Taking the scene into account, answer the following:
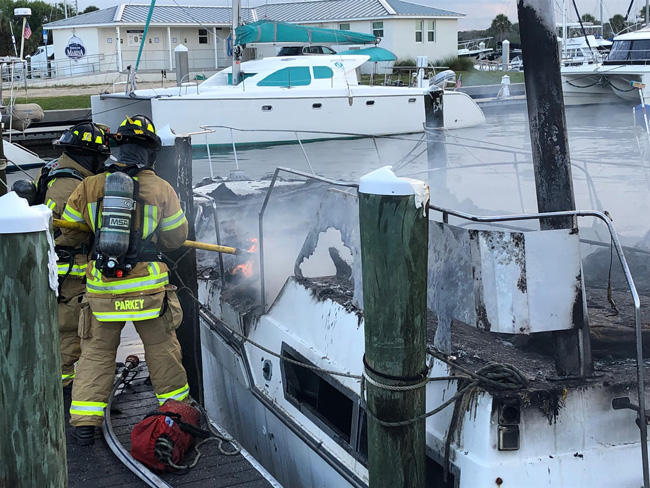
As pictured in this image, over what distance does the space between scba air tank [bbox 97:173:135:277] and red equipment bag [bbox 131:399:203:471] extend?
3.06 feet

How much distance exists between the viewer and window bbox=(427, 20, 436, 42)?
40531 mm

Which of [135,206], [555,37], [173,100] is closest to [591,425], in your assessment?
[555,37]

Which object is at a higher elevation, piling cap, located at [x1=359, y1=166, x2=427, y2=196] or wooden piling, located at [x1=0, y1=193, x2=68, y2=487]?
piling cap, located at [x1=359, y1=166, x2=427, y2=196]

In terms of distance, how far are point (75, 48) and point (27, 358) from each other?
40010 millimetres

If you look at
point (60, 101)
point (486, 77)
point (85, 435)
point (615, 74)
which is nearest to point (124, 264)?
point (85, 435)

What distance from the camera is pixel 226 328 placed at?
18.4 ft

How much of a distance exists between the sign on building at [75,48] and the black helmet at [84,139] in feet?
121

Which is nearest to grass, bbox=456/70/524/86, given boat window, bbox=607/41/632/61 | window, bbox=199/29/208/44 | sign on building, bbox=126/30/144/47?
boat window, bbox=607/41/632/61

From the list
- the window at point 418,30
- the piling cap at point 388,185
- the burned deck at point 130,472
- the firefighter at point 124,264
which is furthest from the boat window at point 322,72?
the window at point 418,30

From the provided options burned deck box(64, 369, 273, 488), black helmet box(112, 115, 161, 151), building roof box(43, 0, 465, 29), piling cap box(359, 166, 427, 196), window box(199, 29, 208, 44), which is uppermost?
building roof box(43, 0, 465, 29)

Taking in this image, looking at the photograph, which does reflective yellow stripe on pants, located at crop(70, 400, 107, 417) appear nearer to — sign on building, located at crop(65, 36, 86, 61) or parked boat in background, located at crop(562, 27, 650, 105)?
parked boat in background, located at crop(562, 27, 650, 105)

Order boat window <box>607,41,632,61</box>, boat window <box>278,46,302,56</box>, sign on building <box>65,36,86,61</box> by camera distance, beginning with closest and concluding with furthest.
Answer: boat window <box>278,46,302,56</box>, boat window <box>607,41,632,61</box>, sign on building <box>65,36,86,61</box>

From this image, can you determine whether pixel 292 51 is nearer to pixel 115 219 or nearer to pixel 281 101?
pixel 281 101

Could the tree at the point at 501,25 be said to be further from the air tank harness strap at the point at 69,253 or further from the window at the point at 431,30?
the air tank harness strap at the point at 69,253
